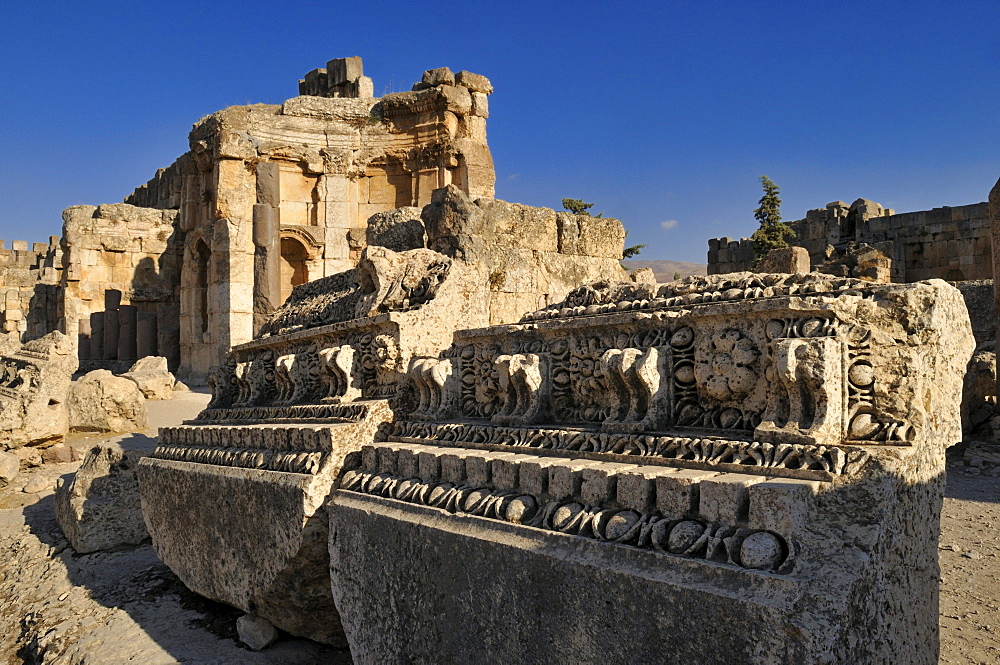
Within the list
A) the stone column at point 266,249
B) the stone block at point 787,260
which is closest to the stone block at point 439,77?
the stone column at point 266,249

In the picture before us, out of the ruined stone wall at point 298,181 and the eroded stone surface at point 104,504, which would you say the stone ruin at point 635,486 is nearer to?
the eroded stone surface at point 104,504

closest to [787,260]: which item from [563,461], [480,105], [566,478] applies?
[480,105]

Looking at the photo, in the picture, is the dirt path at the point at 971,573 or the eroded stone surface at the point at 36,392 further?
the eroded stone surface at the point at 36,392

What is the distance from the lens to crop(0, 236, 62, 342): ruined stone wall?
72.7 ft

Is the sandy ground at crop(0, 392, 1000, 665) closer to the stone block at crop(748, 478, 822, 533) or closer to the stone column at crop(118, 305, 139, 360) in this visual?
the stone block at crop(748, 478, 822, 533)

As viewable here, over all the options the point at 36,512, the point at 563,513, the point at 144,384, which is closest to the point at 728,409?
the point at 563,513

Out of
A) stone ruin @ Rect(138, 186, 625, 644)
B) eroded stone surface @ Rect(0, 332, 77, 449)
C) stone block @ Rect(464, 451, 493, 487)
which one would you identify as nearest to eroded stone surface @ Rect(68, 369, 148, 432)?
eroded stone surface @ Rect(0, 332, 77, 449)

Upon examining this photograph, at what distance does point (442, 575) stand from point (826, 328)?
1565 millimetres

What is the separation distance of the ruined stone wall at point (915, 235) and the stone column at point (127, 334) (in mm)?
16154

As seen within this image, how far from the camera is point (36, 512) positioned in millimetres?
7207

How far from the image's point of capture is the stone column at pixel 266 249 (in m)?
14.7

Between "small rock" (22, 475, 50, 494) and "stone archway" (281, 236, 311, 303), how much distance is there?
8.00 m

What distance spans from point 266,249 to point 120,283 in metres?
5.72

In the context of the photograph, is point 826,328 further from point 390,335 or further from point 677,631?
point 390,335
